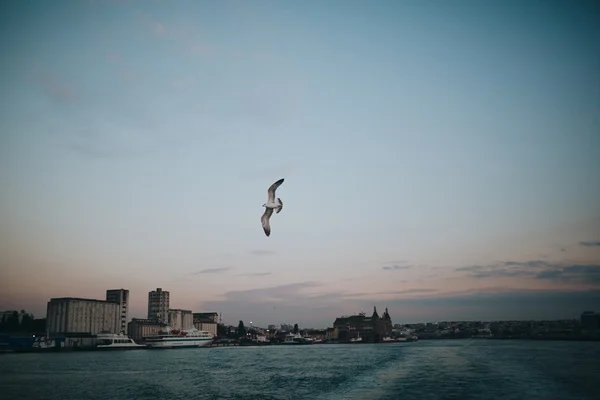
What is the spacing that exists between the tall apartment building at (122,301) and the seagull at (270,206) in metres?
144

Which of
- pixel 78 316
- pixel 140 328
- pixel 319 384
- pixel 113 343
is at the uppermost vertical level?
pixel 78 316

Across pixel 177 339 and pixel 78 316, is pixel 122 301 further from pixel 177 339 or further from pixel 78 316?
pixel 177 339

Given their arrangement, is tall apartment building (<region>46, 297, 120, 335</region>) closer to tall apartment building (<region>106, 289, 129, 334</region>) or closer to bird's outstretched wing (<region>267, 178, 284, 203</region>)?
tall apartment building (<region>106, 289, 129, 334</region>)

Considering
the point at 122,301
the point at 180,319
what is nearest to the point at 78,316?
the point at 122,301

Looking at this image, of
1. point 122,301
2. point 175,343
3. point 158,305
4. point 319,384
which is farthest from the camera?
point 158,305

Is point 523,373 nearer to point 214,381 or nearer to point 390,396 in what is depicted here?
point 390,396

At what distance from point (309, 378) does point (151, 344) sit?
99.7 meters

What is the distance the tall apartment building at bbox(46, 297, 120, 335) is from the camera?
13362 cm

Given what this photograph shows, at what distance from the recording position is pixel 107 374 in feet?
168

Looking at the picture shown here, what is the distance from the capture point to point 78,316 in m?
137

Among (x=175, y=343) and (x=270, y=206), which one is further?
(x=175, y=343)

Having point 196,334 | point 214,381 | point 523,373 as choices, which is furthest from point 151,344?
point 523,373

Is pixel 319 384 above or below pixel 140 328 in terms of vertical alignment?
below

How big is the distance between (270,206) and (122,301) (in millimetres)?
147290
